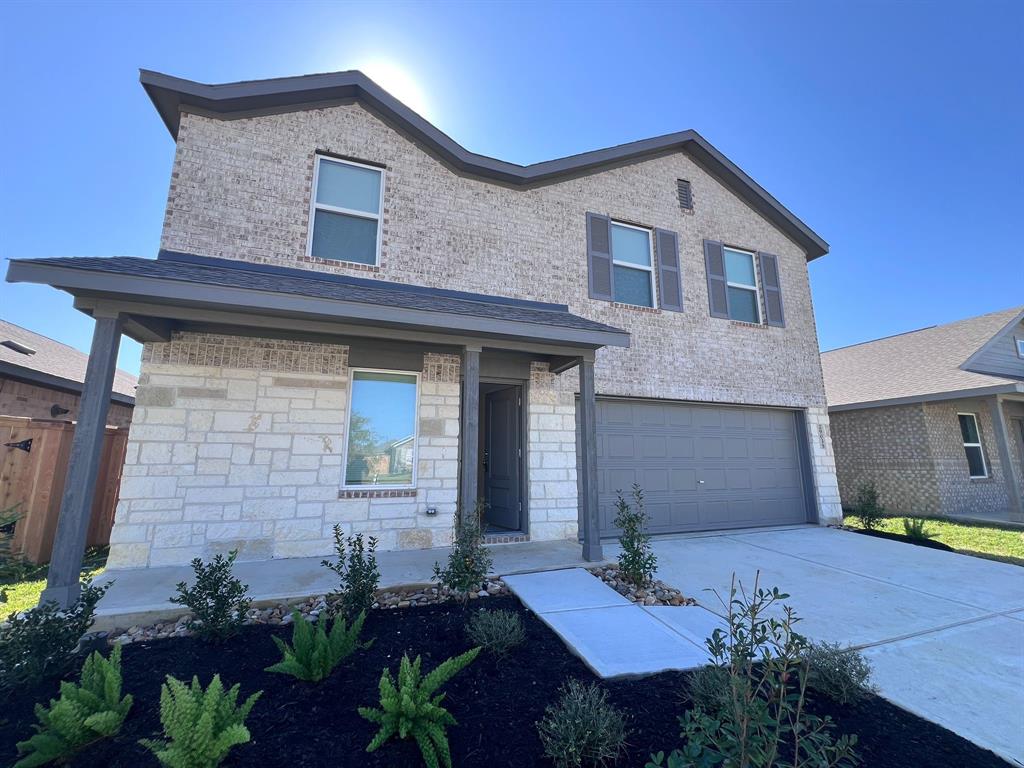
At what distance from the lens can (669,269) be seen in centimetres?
834

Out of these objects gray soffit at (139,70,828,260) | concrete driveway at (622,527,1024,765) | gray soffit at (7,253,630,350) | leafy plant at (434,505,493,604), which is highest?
gray soffit at (139,70,828,260)

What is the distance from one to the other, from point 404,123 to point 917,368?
46.5 feet

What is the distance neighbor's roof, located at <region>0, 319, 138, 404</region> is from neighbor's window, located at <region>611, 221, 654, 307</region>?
8801mm

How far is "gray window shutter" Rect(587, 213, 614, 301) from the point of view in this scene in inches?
304

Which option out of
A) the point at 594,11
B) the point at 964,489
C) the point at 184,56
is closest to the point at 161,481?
the point at 184,56

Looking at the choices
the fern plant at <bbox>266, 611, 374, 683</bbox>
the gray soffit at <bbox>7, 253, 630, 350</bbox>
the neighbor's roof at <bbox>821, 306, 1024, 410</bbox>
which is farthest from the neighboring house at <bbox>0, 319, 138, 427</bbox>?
the neighbor's roof at <bbox>821, 306, 1024, 410</bbox>

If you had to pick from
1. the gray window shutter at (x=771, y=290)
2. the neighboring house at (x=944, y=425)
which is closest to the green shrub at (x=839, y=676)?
the gray window shutter at (x=771, y=290)

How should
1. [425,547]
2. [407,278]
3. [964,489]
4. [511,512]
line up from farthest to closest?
1. [964,489]
2. [511,512]
3. [407,278]
4. [425,547]

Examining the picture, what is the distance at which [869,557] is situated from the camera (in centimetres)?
634

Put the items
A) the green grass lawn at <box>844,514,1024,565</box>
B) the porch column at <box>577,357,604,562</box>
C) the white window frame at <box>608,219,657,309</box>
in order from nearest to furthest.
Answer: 1. the porch column at <box>577,357,604,562</box>
2. the green grass lawn at <box>844,514,1024,565</box>
3. the white window frame at <box>608,219,657,309</box>

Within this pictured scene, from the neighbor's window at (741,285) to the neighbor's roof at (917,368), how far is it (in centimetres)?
512

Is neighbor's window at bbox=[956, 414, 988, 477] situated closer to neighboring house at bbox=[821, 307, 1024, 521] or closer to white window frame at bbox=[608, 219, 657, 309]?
neighboring house at bbox=[821, 307, 1024, 521]

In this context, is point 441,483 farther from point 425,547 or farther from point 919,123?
point 919,123

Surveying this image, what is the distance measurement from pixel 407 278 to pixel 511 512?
3.95 m
